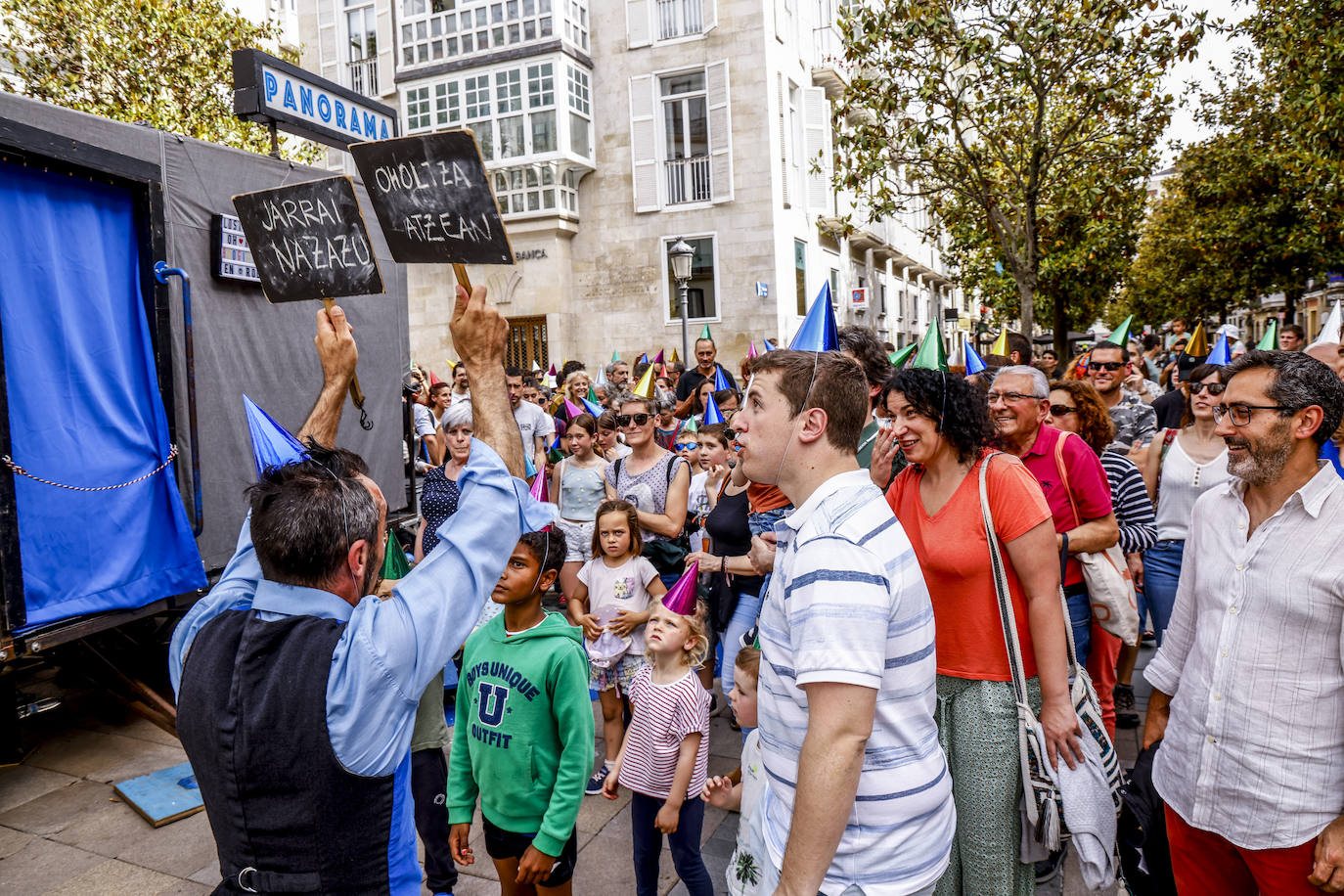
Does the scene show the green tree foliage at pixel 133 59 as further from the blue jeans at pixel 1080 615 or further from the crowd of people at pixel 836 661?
the blue jeans at pixel 1080 615

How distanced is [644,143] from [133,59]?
36.1ft

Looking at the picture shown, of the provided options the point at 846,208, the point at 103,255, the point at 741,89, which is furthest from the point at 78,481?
the point at 846,208

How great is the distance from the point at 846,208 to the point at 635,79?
7.72 metres

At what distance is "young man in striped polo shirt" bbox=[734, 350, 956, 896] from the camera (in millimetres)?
1657

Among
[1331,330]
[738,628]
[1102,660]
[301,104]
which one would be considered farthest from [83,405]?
[1331,330]

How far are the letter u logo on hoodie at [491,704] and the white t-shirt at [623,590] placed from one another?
1.73 metres

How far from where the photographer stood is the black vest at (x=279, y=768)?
163cm

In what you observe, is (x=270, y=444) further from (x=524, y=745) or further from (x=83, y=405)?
(x=83, y=405)

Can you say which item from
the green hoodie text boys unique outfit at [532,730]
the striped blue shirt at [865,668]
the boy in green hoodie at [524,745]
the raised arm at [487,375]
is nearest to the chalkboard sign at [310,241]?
the raised arm at [487,375]

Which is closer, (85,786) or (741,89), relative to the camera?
(85,786)

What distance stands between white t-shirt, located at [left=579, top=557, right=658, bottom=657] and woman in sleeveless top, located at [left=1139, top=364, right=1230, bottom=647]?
279cm

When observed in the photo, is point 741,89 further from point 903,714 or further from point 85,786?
point 903,714

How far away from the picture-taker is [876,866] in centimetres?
178

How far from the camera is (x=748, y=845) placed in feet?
6.62
